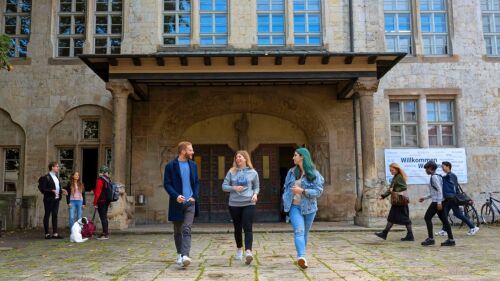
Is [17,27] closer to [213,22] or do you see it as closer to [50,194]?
[213,22]

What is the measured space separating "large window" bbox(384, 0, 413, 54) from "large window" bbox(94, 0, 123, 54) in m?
8.94

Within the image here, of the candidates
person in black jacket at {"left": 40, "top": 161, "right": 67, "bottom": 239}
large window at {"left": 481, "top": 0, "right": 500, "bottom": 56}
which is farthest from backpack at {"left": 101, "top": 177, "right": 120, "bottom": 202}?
large window at {"left": 481, "top": 0, "right": 500, "bottom": 56}

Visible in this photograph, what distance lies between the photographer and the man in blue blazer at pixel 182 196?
6.63m

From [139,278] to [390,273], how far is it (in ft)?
10.1

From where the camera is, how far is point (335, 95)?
16.1 metres

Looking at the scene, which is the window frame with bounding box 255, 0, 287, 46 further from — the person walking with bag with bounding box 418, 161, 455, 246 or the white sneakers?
the white sneakers

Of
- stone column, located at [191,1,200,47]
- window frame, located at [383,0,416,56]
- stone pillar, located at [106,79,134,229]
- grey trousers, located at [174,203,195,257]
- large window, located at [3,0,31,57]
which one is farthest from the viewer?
window frame, located at [383,0,416,56]

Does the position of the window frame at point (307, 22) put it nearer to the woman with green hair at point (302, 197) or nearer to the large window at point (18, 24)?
the large window at point (18, 24)

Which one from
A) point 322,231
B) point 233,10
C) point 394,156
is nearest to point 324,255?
point 322,231

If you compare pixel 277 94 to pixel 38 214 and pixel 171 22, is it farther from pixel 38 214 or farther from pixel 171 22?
pixel 38 214

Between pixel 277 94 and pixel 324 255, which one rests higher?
pixel 277 94

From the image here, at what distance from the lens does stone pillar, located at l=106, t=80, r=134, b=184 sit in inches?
516

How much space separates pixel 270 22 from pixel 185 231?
11047mm

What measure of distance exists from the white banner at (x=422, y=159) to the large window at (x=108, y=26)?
9591 millimetres
